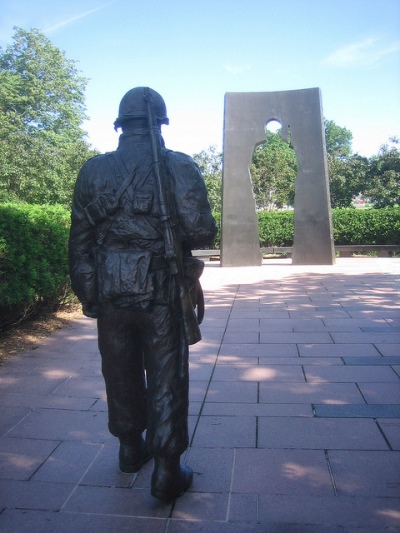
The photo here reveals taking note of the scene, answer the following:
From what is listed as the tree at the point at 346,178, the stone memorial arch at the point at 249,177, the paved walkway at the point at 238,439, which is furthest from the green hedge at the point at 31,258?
the tree at the point at 346,178

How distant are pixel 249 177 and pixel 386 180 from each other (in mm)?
13781

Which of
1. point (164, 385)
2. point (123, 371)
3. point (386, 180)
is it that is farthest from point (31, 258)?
point (386, 180)

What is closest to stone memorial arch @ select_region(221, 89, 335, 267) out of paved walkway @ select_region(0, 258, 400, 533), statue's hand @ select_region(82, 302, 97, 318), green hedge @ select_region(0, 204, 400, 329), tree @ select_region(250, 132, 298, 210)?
green hedge @ select_region(0, 204, 400, 329)

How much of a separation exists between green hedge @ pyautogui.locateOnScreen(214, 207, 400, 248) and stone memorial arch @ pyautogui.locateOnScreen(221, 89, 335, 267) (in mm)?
5226

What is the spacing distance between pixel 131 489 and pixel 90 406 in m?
1.34

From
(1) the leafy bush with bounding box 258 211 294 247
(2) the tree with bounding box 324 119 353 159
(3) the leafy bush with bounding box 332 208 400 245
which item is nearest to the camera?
(3) the leafy bush with bounding box 332 208 400 245

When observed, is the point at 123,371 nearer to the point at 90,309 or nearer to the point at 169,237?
the point at 90,309

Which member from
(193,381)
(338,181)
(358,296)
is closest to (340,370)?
(193,381)

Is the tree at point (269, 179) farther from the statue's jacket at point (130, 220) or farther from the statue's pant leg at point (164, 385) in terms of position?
the statue's pant leg at point (164, 385)

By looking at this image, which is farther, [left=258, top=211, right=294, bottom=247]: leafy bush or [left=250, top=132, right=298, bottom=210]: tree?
[left=250, top=132, right=298, bottom=210]: tree

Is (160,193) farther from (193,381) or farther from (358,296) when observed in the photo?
(358,296)

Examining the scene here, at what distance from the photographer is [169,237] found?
2.52m

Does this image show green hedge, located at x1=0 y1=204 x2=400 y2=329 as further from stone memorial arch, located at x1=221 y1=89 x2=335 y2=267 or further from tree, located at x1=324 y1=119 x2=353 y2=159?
tree, located at x1=324 y1=119 x2=353 y2=159

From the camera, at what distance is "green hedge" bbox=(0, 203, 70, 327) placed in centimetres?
604
